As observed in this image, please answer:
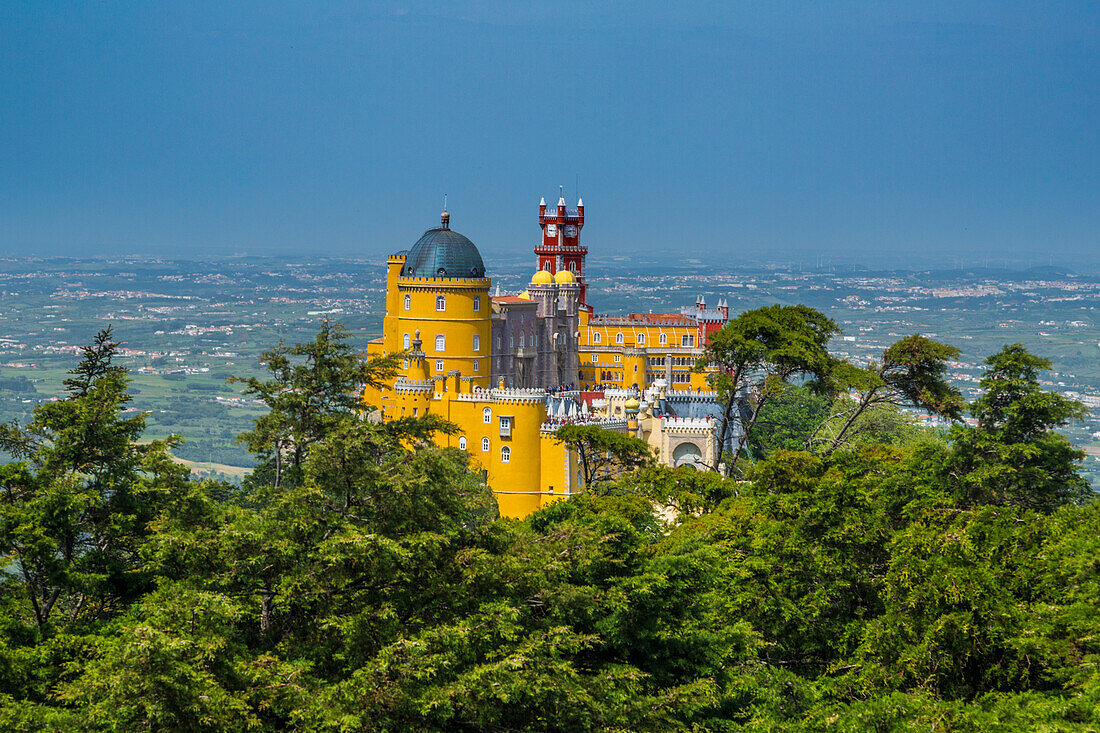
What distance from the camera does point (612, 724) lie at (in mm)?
27875

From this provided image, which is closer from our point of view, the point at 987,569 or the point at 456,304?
the point at 987,569

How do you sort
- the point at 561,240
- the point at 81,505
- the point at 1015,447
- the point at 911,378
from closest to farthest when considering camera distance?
the point at 81,505 < the point at 1015,447 < the point at 911,378 < the point at 561,240

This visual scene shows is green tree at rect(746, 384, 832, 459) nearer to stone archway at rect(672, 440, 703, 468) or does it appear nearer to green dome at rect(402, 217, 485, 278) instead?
stone archway at rect(672, 440, 703, 468)

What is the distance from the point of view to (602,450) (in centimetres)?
A: 6456

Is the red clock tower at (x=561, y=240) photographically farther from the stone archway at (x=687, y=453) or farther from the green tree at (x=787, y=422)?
the stone archway at (x=687, y=453)

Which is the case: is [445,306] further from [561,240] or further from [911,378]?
[561,240]

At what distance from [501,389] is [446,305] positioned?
303 inches

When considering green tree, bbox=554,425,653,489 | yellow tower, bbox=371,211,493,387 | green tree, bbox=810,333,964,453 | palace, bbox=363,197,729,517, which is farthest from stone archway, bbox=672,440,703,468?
yellow tower, bbox=371,211,493,387

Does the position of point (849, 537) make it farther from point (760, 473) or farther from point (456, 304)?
point (456, 304)

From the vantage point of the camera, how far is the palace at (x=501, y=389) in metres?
67.6

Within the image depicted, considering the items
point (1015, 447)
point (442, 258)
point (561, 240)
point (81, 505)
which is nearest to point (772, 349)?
point (1015, 447)

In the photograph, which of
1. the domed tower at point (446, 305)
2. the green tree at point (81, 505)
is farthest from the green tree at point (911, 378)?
the green tree at point (81, 505)

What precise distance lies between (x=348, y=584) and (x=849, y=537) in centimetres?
1514

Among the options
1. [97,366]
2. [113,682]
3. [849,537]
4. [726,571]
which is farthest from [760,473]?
[113,682]
